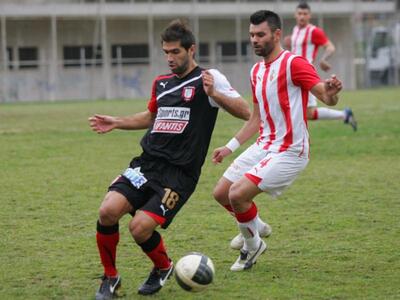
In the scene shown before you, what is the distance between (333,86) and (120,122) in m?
1.66

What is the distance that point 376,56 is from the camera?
163 feet

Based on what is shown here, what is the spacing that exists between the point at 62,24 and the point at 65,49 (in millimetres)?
1302

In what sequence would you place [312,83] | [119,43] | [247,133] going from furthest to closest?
[119,43] → [247,133] → [312,83]

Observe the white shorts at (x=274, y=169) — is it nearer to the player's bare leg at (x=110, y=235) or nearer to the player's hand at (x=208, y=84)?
the player's hand at (x=208, y=84)

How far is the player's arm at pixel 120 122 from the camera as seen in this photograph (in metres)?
6.91

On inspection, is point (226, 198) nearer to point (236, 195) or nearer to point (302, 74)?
point (236, 195)

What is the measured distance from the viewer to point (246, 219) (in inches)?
287

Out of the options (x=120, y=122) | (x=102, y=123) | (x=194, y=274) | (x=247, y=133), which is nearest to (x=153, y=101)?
(x=120, y=122)

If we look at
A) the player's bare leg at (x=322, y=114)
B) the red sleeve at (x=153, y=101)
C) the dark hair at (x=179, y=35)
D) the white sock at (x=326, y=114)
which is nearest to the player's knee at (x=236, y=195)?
the red sleeve at (x=153, y=101)

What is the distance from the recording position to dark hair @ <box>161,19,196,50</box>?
6.56 metres

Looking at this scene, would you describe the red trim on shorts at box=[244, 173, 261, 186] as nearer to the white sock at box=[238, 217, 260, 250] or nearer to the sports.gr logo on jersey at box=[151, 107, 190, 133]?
the white sock at box=[238, 217, 260, 250]

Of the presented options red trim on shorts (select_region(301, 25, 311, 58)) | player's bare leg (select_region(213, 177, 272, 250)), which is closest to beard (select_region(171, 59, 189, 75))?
player's bare leg (select_region(213, 177, 272, 250))

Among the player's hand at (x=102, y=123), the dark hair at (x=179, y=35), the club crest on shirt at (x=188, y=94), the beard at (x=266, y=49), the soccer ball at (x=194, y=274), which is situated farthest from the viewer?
the beard at (x=266, y=49)

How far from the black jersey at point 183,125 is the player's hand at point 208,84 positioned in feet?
0.59
